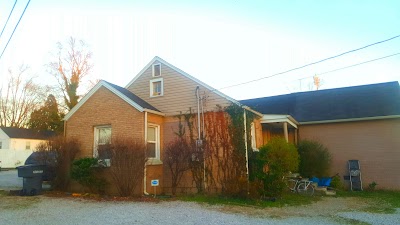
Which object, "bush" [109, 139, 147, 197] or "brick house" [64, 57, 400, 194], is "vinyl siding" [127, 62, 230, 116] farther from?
"bush" [109, 139, 147, 197]

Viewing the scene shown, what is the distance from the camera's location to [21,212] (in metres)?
9.20

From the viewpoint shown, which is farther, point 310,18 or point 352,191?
point 352,191

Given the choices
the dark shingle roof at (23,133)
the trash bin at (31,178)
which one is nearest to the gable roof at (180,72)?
the trash bin at (31,178)

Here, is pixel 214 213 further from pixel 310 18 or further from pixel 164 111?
pixel 310 18

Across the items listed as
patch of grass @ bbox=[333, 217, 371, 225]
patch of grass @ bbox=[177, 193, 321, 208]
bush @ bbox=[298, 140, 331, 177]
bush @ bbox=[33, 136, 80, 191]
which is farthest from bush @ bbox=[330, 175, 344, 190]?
bush @ bbox=[33, 136, 80, 191]

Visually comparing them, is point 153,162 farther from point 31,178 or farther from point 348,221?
point 348,221

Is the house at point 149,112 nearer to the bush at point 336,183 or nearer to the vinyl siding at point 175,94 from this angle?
the vinyl siding at point 175,94

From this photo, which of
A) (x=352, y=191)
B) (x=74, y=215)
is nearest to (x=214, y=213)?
(x=74, y=215)

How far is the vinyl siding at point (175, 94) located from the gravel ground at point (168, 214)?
4.89 metres

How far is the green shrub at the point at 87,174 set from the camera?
12367 millimetres

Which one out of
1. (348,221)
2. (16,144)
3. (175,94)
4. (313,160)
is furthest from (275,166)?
(16,144)

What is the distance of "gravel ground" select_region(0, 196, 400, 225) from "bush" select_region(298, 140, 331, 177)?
4866 millimetres

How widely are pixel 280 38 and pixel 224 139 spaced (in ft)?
16.2

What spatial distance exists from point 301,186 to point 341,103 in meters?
7.04
